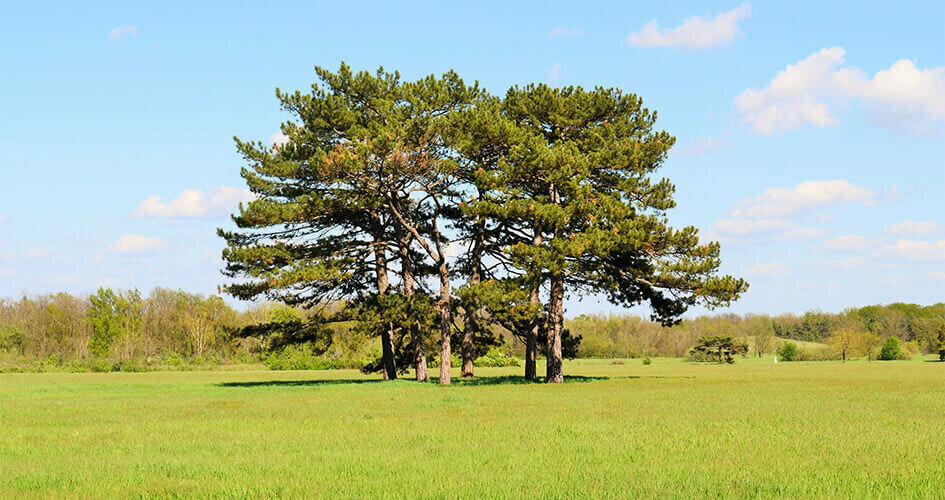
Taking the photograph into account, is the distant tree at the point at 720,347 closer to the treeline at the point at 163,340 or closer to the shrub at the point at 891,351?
the treeline at the point at 163,340

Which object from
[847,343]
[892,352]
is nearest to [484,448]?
[847,343]

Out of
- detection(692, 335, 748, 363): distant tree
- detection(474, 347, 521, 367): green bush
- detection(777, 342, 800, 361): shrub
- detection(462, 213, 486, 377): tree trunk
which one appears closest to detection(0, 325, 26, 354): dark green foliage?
detection(474, 347, 521, 367): green bush

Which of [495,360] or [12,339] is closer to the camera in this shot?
[495,360]

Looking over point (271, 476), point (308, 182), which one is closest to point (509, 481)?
point (271, 476)

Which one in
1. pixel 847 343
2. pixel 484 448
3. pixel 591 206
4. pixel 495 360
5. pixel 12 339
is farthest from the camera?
pixel 847 343

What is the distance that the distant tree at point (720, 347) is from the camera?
4072 inches

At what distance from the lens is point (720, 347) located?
342 ft

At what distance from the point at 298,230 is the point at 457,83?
11409 millimetres

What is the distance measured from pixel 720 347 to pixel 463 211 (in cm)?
7303

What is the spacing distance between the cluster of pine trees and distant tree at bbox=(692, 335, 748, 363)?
64.0 metres

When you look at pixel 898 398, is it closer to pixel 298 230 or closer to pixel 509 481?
pixel 509 481

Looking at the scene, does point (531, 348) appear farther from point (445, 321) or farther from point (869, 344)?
point (869, 344)

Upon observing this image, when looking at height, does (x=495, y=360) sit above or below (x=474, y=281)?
below

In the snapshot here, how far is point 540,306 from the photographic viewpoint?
3916cm
